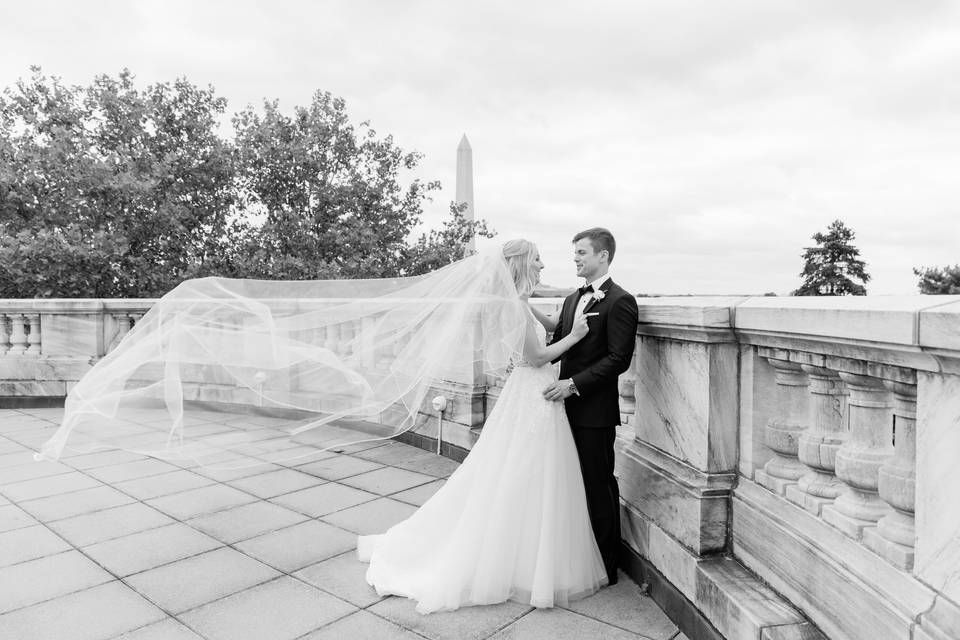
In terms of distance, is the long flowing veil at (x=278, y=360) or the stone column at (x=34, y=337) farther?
the stone column at (x=34, y=337)

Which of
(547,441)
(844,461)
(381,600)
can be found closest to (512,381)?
(547,441)

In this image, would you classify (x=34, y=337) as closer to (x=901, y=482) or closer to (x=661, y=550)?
(x=661, y=550)

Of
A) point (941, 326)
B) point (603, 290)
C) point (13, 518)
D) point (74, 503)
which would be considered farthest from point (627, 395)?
point (13, 518)

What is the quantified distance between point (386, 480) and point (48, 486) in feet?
9.51

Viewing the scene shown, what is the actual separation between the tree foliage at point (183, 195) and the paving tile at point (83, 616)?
14.0m

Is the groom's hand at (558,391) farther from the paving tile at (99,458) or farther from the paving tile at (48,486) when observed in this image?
the paving tile at (99,458)

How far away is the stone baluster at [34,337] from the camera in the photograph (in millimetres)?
9867

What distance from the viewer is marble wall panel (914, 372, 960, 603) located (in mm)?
1670

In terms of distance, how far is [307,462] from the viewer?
6.21 metres

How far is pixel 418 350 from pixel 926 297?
3.02m

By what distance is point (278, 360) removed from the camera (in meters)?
5.58

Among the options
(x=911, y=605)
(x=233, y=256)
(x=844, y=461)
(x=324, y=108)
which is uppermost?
(x=324, y=108)

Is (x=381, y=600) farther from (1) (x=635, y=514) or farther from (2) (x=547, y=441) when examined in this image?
(1) (x=635, y=514)

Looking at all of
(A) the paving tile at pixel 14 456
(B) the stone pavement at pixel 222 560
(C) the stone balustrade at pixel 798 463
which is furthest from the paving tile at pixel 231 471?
(C) the stone balustrade at pixel 798 463
